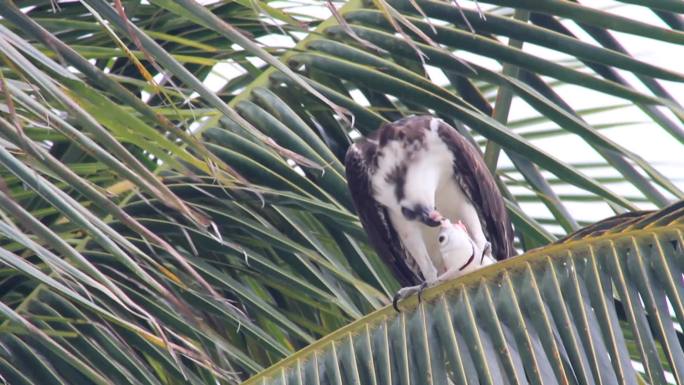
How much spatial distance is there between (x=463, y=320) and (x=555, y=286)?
19 cm

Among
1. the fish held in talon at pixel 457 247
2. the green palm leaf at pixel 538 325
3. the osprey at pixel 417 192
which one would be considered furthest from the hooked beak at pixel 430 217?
the green palm leaf at pixel 538 325

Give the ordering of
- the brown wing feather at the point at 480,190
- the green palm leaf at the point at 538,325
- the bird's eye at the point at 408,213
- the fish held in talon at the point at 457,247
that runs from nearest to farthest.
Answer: the green palm leaf at the point at 538,325 < the fish held in talon at the point at 457,247 < the brown wing feather at the point at 480,190 < the bird's eye at the point at 408,213

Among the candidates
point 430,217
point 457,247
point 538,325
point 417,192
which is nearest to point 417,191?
point 417,192

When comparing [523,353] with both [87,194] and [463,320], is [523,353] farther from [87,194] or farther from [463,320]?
[87,194]

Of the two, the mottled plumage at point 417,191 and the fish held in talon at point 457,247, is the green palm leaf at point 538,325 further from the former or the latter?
the mottled plumage at point 417,191

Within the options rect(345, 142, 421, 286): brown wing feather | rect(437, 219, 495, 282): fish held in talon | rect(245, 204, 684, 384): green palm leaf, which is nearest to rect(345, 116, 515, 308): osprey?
rect(345, 142, 421, 286): brown wing feather

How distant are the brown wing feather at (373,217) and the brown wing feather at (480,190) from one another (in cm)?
26

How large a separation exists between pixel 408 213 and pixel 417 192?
0.07 meters

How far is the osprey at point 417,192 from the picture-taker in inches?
139

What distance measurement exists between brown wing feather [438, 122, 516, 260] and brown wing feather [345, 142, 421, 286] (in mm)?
258

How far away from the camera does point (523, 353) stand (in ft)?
6.97

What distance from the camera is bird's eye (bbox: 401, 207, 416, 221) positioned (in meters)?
3.57

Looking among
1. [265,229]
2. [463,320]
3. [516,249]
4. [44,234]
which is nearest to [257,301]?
[265,229]

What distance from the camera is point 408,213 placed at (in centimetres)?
359
